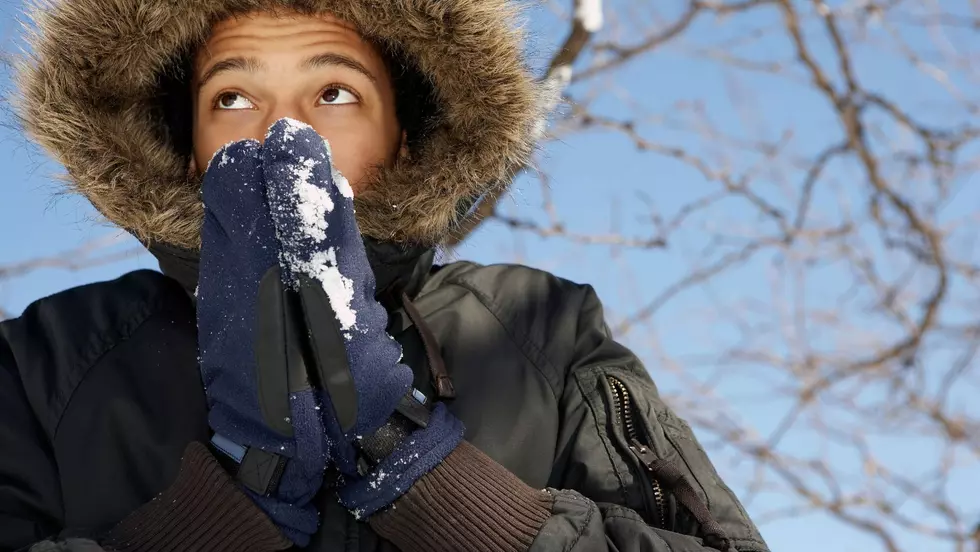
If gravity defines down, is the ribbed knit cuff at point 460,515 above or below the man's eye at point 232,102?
below

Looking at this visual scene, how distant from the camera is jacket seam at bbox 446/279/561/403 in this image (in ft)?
4.71

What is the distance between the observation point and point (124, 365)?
1350 mm

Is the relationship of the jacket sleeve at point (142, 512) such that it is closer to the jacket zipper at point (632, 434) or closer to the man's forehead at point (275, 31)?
the jacket zipper at point (632, 434)

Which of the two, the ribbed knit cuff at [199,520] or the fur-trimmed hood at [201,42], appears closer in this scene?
the ribbed knit cuff at [199,520]

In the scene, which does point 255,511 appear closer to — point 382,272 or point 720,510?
point 382,272

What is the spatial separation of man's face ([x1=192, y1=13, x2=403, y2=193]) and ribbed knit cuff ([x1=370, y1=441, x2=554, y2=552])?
1.81 ft

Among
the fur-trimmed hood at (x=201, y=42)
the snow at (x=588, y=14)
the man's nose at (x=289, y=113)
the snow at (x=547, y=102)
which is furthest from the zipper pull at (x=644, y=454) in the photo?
the snow at (x=588, y=14)

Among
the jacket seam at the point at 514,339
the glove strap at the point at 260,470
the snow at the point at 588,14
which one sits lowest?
the glove strap at the point at 260,470

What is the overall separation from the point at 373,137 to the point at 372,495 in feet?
2.15

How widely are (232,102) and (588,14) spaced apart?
0.95 metres

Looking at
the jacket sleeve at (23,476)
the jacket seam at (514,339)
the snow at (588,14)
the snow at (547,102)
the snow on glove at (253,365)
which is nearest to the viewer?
the snow on glove at (253,365)

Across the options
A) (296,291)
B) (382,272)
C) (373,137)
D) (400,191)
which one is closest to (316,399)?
(296,291)

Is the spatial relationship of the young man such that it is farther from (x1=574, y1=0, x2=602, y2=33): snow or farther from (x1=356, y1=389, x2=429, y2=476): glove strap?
(x1=574, y1=0, x2=602, y2=33): snow

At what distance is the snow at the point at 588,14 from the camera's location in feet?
6.79
